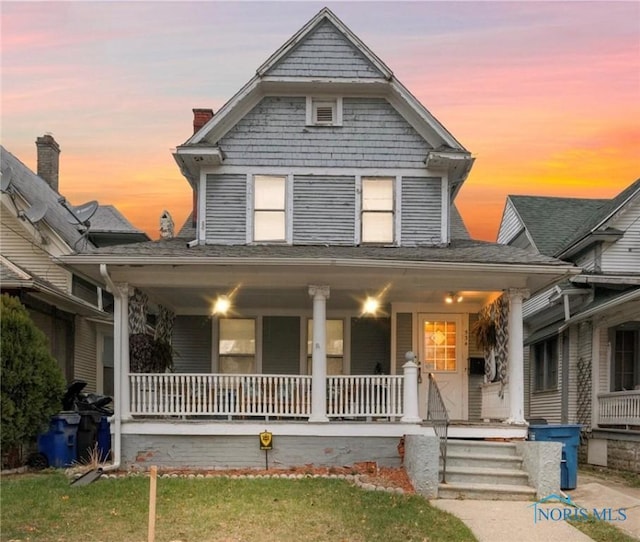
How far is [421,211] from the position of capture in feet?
46.5

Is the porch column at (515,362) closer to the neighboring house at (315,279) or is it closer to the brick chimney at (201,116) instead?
the neighboring house at (315,279)

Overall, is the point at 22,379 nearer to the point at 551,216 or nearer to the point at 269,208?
the point at 269,208

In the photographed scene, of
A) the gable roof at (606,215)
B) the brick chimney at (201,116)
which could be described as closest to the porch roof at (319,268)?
the gable roof at (606,215)

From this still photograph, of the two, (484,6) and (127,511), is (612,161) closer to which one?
(484,6)

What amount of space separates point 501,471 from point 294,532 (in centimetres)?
396

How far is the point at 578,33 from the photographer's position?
13.5 m

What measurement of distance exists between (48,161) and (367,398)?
46.0ft

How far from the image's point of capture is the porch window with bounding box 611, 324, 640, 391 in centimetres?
1617

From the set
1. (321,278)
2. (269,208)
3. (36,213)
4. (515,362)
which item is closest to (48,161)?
(36,213)

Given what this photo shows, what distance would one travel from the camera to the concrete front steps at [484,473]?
10.3 metres

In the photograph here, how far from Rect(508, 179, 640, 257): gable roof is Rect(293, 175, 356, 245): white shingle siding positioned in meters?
6.14

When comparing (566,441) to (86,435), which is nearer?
(566,441)

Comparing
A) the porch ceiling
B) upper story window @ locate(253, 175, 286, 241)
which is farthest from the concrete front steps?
upper story window @ locate(253, 175, 286, 241)

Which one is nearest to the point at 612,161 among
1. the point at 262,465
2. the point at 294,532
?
the point at 262,465
